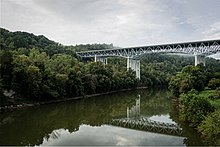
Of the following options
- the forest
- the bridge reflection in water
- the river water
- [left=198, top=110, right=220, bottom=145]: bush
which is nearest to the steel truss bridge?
the bridge reflection in water

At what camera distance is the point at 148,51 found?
7644 centimetres

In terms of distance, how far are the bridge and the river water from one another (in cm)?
3050

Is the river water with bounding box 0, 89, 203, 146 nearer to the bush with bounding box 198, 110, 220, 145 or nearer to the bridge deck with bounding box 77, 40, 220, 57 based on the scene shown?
the bush with bounding box 198, 110, 220, 145

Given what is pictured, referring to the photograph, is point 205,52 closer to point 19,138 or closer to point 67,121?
point 67,121

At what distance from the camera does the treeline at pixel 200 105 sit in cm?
1980

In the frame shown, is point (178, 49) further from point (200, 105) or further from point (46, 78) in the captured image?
point (200, 105)

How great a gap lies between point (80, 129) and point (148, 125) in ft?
23.5

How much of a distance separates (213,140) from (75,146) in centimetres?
916

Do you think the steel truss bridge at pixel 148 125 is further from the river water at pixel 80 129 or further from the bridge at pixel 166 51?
the bridge at pixel 166 51

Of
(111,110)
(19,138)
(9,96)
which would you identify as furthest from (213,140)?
(9,96)

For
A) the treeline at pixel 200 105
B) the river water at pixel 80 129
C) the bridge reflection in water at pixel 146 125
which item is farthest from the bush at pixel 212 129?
the bridge reflection in water at pixel 146 125

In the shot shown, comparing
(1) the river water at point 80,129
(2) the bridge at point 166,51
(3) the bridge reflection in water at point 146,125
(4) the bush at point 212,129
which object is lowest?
(3) the bridge reflection in water at point 146,125

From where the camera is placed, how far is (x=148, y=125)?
28.8m

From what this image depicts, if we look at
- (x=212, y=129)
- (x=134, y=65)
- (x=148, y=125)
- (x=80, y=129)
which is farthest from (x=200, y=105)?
(x=134, y=65)
